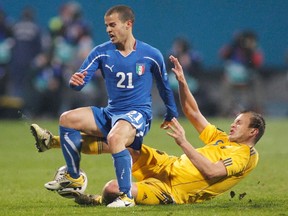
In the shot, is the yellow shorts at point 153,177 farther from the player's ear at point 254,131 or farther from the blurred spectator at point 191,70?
the blurred spectator at point 191,70

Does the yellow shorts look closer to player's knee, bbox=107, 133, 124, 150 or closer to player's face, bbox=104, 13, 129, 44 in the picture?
player's knee, bbox=107, 133, 124, 150

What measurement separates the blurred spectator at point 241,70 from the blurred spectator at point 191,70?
24.5 inches

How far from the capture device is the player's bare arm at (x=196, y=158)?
8.24 m

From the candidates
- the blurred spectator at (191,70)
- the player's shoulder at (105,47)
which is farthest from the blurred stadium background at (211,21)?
the player's shoulder at (105,47)

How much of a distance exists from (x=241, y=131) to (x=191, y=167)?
0.61 metres

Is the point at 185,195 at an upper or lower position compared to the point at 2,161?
lower

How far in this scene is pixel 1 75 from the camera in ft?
75.6

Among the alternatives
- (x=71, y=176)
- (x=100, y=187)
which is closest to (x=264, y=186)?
(x=100, y=187)

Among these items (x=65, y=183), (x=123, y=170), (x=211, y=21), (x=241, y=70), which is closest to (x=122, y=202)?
(x=123, y=170)

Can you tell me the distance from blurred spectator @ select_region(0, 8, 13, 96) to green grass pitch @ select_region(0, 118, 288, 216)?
3.55 metres

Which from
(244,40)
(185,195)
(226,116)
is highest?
(244,40)

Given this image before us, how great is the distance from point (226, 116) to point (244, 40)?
202cm

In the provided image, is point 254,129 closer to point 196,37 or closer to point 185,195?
point 185,195

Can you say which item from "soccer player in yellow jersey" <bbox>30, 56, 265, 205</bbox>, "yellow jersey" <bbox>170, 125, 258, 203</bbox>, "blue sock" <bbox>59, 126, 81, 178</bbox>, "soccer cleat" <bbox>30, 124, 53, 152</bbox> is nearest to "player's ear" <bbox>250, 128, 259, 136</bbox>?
"soccer player in yellow jersey" <bbox>30, 56, 265, 205</bbox>
